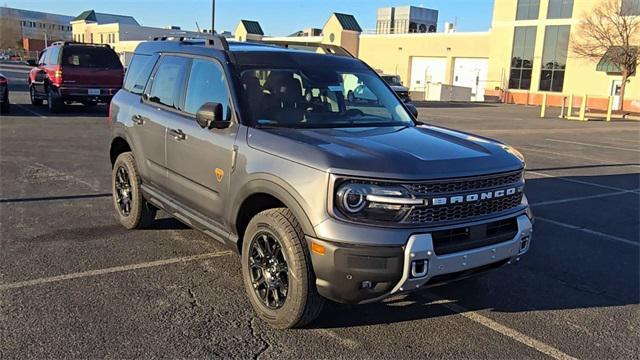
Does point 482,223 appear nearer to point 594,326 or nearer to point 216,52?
point 594,326

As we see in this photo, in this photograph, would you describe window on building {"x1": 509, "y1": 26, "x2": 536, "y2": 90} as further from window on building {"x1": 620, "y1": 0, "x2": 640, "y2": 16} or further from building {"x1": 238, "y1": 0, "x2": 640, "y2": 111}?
window on building {"x1": 620, "y1": 0, "x2": 640, "y2": 16}

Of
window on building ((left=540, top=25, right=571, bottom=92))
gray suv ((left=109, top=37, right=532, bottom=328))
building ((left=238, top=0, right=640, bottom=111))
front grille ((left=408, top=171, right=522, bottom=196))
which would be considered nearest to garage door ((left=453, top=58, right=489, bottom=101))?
building ((left=238, top=0, right=640, bottom=111))

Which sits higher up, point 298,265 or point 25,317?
point 298,265

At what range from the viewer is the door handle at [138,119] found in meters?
5.58

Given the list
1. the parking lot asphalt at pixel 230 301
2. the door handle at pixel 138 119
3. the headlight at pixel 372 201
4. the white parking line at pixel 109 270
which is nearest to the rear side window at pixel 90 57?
the parking lot asphalt at pixel 230 301

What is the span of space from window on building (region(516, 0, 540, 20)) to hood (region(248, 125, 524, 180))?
50351mm

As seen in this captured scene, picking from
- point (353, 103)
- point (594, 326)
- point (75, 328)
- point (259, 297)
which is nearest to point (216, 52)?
point (353, 103)

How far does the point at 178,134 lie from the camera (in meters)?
4.86

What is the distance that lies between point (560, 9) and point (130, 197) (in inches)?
1927

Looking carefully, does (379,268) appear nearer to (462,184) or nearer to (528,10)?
(462,184)

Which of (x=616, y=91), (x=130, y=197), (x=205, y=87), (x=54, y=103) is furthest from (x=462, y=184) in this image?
(x=616, y=91)

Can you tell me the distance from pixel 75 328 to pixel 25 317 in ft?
1.40

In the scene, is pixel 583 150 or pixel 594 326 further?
pixel 583 150

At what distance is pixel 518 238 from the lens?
12.9 ft
